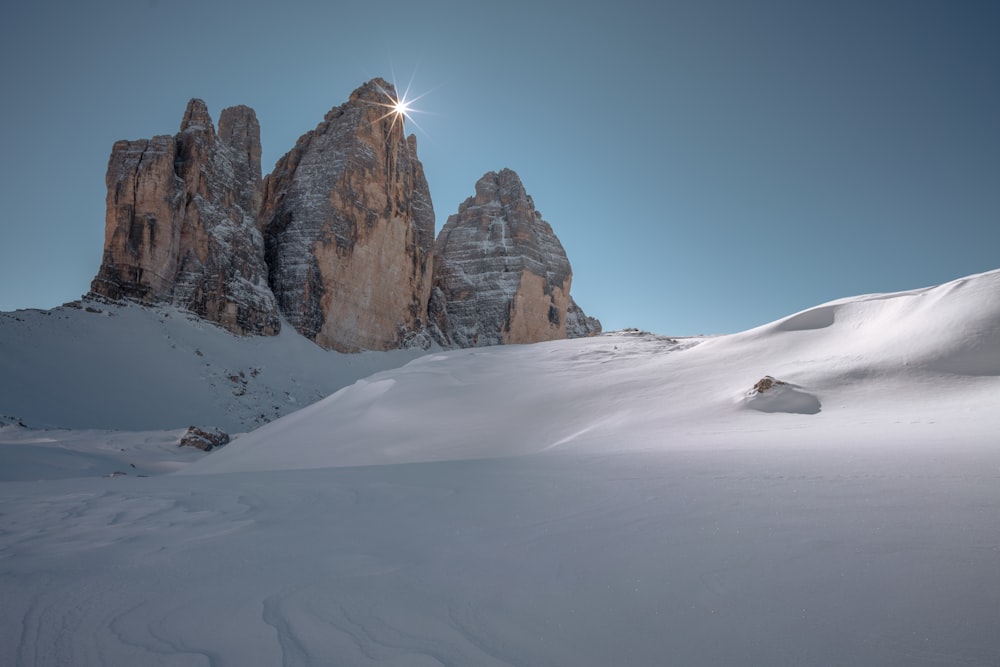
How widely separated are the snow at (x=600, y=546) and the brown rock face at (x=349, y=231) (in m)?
26.5

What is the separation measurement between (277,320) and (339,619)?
29.4 m

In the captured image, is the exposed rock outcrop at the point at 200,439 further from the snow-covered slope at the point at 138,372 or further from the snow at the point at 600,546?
the snow at the point at 600,546

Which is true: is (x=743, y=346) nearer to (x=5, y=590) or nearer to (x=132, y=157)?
(x=5, y=590)

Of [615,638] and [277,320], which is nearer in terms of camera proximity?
[615,638]

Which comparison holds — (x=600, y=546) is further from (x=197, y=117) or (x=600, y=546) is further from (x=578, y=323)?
(x=578, y=323)

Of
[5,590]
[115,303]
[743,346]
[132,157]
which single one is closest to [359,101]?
[132,157]

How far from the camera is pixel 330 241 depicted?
102 feet

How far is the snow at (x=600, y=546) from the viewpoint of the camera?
1491 mm

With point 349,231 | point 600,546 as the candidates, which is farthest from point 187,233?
point 600,546

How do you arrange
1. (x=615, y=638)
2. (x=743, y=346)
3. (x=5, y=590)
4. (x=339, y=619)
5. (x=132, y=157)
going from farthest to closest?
(x=132, y=157) < (x=743, y=346) < (x=5, y=590) < (x=339, y=619) < (x=615, y=638)

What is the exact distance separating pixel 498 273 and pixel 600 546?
4263 cm

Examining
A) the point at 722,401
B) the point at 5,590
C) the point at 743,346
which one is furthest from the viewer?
the point at 743,346

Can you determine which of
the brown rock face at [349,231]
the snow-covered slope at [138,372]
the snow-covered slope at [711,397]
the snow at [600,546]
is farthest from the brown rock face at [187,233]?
the snow at [600,546]

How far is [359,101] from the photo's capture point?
3559 cm
